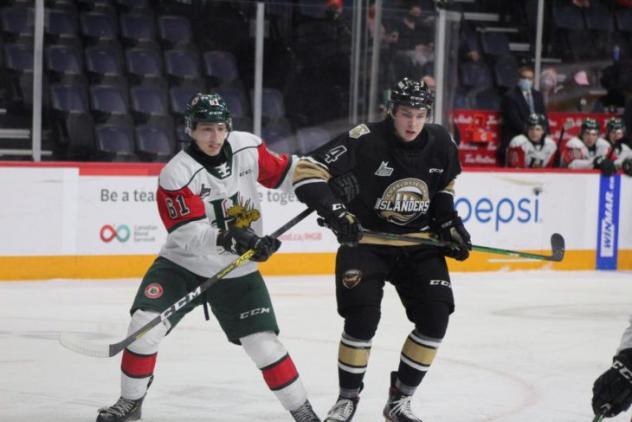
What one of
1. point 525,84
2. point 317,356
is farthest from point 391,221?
point 525,84

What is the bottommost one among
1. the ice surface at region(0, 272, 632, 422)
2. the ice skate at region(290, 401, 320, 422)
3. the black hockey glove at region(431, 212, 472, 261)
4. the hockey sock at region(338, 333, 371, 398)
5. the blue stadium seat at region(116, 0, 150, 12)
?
the ice surface at region(0, 272, 632, 422)

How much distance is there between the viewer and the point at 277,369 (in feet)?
13.6

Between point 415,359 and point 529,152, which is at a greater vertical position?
point 529,152

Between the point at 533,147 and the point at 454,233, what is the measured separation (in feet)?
18.6

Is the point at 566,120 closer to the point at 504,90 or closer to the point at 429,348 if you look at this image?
the point at 504,90

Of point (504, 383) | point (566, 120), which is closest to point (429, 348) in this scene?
point (504, 383)

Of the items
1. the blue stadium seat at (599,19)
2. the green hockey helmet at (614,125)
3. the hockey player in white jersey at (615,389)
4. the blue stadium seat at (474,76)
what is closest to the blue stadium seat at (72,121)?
the blue stadium seat at (474,76)

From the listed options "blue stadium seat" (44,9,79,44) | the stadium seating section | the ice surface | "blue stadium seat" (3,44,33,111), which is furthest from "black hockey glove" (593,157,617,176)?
"blue stadium seat" (3,44,33,111)

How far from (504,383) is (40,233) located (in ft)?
12.2

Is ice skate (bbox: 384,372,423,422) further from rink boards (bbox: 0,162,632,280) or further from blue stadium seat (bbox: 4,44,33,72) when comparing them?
blue stadium seat (bbox: 4,44,33,72)

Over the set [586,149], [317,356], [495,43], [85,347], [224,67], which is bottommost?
[317,356]

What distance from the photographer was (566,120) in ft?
35.6

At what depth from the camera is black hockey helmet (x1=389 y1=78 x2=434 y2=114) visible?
167 inches

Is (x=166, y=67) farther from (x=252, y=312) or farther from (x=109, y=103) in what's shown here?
(x=252, y=312)
